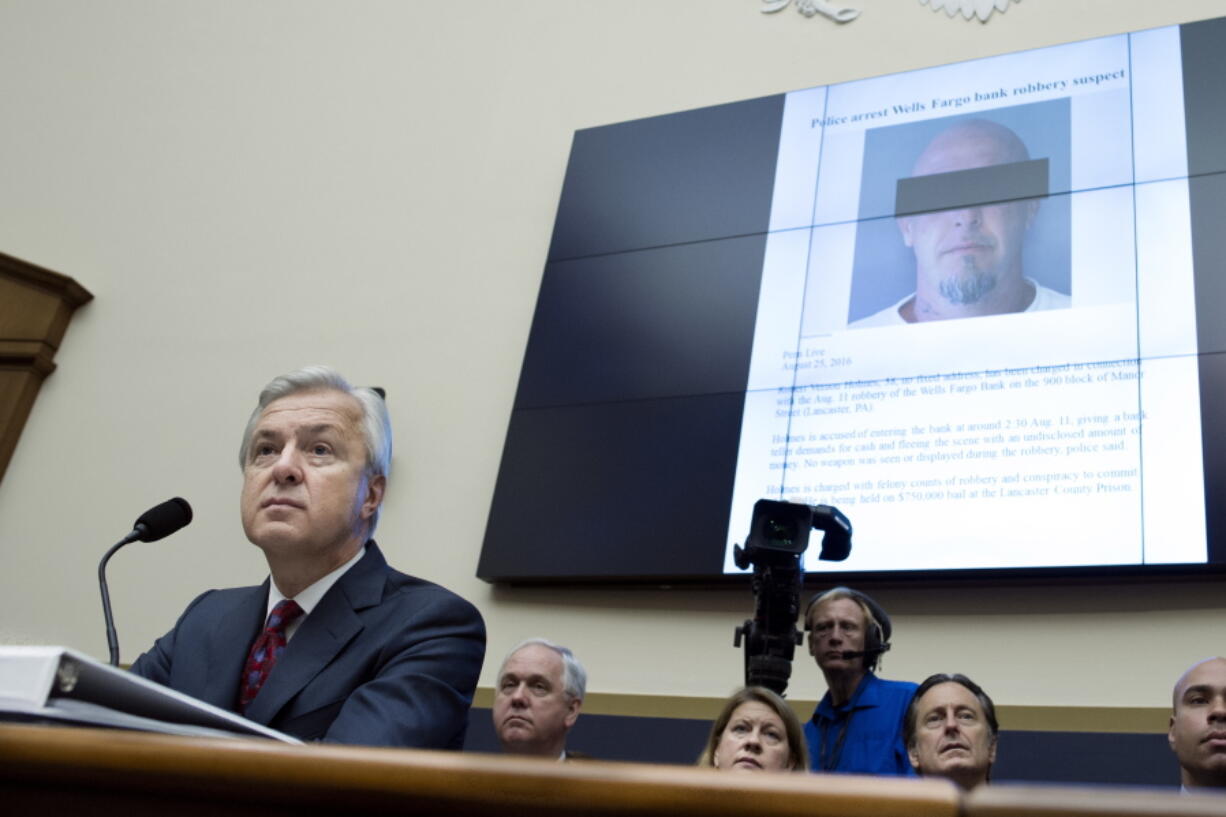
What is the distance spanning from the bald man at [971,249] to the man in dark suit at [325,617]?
8.31 ft

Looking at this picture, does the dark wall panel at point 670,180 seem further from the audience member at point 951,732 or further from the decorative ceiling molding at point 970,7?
the audience member at point 951,732

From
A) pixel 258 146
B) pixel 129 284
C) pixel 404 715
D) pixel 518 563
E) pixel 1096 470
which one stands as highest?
pixel 258 146

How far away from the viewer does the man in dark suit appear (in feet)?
5.10

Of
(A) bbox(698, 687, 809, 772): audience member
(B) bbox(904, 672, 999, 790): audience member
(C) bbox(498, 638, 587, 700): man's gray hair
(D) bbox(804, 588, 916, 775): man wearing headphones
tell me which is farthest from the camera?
(C) bbox(498, 638, 587, 700): man's gray hair

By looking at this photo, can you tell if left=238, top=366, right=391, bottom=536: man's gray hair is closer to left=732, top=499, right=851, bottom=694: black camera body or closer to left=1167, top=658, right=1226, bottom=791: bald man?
left=732, top=499, right=851, bottom=694: black camera body

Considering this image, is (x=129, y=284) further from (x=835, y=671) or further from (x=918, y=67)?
(x=835, y=671)

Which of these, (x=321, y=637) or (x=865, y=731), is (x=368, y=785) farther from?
(x=865, y=731)

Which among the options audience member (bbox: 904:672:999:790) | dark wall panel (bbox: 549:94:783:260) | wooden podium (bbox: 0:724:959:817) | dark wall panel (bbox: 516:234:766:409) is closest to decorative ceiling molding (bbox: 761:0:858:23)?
dark wall panel (bbox: 549:94:783:260)

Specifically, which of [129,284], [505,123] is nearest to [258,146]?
[129,284]

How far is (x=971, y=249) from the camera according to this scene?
4.14 meters

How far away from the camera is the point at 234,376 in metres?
5.40

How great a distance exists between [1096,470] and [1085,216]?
847mm

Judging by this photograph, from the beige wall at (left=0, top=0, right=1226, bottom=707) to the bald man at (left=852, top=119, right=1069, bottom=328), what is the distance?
21.7 inches

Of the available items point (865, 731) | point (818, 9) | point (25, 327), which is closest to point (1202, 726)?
Answer: point (865, 731)
